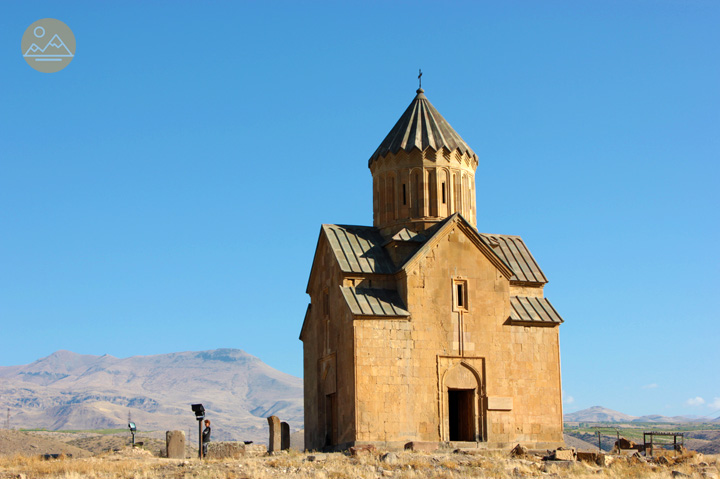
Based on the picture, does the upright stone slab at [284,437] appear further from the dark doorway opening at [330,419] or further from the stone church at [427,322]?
the dark doorway opening at [330,419]

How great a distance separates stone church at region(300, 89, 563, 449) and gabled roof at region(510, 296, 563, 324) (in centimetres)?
5

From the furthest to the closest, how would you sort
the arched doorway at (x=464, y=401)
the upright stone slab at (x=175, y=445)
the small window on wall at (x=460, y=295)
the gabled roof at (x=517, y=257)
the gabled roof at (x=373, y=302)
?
1. the gabled roof at (x=517, y=257)
2. the small window on wall at (x=460, y=295)
3. the arched doorway at (x=464, y=401)
4. the gabled roof at (x=373, y=302)
5. the upright stone slab at (x=175, y=445)

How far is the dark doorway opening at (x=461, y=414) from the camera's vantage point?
26.0 metres

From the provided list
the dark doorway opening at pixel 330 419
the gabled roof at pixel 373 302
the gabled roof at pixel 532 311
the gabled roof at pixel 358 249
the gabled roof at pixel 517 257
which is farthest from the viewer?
the gabled roof at pixel 517 257

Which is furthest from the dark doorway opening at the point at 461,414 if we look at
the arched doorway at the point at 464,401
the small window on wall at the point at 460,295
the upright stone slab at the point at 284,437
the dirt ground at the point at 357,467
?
the upright stone slab at the point at 284,437

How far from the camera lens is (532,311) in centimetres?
2789

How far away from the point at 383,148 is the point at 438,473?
1304 cm

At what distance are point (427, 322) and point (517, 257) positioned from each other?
564cm

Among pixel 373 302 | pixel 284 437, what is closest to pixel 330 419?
A: pixel 284 437

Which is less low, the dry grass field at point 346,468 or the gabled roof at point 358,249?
the gabled roof at point 358,249

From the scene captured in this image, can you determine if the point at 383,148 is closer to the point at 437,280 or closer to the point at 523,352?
the point at 437,280

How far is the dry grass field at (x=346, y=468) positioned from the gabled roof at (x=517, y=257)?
25.5 ft

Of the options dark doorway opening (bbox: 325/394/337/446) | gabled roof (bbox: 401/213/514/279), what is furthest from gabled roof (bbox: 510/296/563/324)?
dark doorway opening (bbox: 325/394/337/446)

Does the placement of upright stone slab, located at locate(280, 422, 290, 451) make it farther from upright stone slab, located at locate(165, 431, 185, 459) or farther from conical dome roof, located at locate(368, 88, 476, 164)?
conical dome roof, located at locate(368, 88, 476, 164)
